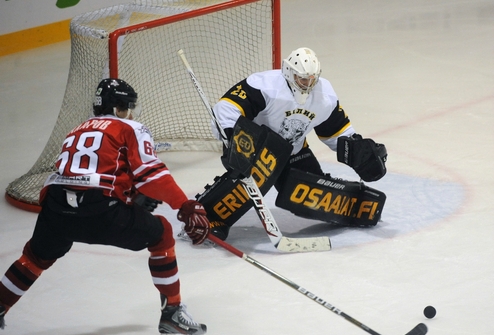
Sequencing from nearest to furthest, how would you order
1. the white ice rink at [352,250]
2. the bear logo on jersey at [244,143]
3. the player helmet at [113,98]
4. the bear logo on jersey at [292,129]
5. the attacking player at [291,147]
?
the player helmet at [113,98] < the white ice rink at [352,250] < the bear logo on jersey at [244,143] < the attacking player at [291,147] < the bear logo on jersey at [292,129]

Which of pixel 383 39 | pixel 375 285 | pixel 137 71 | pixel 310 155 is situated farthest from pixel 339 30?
pixel 375 285

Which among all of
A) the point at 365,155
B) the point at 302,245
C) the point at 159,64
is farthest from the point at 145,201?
the point at 159,64

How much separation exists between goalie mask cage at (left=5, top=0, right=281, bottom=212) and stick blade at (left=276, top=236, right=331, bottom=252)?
1280 millimetres

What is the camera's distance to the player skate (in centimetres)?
300

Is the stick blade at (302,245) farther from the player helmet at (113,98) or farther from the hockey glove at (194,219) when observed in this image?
the player helmet at (113,98)

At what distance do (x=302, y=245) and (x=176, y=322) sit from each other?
981mm

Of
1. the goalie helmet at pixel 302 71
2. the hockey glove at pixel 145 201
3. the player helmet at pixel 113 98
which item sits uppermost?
the player helmet at pixel 113 98

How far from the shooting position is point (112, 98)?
2.96 meters

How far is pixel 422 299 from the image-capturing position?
131 inches

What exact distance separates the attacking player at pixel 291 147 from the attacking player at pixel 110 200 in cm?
85

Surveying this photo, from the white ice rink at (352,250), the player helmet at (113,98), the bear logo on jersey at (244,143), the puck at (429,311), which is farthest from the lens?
the bear logo on jersey at (244,143)

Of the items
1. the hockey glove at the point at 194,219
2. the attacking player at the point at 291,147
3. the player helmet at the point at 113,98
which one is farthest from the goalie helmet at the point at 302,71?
the hockey glove at the point at 194,219

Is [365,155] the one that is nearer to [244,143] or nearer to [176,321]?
[244,143]

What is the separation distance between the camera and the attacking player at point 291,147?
380cm
